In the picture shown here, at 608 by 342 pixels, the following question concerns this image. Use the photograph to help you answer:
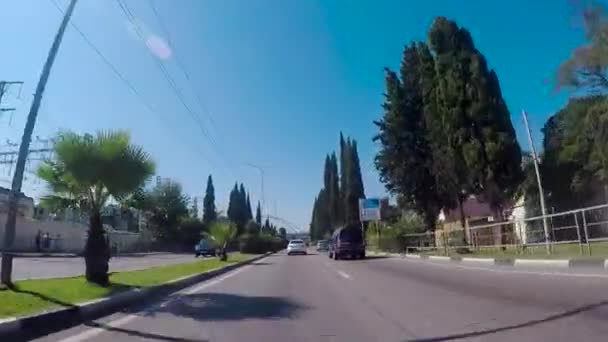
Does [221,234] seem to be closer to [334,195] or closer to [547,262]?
[547,262]

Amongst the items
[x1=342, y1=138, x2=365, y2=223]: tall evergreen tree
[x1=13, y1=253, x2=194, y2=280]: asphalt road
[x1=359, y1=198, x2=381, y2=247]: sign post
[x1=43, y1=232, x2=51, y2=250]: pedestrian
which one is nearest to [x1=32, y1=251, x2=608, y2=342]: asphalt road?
[x1=13, y1=253, x2=194, y2=280]: asphalt road

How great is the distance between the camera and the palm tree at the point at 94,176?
12.8 metres

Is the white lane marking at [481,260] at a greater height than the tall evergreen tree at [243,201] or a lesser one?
lesser

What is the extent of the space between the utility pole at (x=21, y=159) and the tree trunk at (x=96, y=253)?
5.89 feet

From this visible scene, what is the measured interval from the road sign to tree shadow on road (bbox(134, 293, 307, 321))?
1873 inches

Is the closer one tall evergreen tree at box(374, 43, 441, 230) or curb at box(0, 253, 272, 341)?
curb at box(0, 253, 272, 341)

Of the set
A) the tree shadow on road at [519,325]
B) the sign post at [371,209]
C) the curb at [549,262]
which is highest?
the sign post at [371,209]

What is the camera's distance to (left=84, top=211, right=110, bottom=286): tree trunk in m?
13.2

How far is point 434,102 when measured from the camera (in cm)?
3547

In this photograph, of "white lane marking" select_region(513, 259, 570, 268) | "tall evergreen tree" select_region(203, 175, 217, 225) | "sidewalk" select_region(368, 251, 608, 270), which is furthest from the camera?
"tall evergreen tree" select_region(203, 175, 217, 225)

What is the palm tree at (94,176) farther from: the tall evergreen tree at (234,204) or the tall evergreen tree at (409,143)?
the tall evergreen tree at (234,204)

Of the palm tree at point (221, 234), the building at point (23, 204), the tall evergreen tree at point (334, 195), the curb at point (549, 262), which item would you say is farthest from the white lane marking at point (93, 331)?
the tall evergreen tree at point (334, 195)

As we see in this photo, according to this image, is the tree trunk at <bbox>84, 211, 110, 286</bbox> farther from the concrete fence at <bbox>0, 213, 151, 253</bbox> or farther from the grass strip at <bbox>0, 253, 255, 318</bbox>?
the concrete fence at <bbox>0, 213, 151, 253</bbox>

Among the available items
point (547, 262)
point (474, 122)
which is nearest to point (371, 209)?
point (474, 122)
